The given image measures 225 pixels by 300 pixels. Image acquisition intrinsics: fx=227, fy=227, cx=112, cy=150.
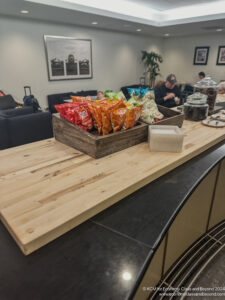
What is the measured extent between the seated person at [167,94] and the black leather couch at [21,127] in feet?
6.19

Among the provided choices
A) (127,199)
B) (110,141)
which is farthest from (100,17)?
(127,199)

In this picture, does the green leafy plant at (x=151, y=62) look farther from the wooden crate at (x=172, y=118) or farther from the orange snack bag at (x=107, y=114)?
the orange snack bag at (x=107, y=114)

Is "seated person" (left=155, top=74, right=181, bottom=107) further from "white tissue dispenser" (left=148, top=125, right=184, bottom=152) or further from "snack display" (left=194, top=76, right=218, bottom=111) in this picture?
"white tissue dispenser" (left=148, top=125, right=184, bottom=152)

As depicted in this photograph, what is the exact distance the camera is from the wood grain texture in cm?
66

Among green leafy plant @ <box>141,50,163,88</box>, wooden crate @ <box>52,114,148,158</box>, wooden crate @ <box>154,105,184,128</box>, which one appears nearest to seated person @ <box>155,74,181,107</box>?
wooden crate @ <box>154,105,184,128</box>

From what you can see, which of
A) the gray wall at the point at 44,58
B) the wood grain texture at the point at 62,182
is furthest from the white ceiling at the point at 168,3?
the wood grain texture at the point at 62,182

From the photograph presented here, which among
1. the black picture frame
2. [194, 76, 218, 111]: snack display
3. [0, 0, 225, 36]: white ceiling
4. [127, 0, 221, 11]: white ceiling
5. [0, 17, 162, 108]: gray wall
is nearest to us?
[194, 76, 218, 111]: snack display

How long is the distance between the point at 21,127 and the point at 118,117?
2197 mm

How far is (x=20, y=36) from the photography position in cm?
482

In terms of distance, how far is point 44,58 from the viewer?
17.4 ft

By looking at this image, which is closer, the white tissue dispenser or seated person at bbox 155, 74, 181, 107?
the white tissue dispenser

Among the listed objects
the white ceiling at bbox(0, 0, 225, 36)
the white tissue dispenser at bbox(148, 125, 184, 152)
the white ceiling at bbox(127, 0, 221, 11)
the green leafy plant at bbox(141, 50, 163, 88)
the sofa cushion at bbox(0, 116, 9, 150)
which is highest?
the white ceiling at bbox(127, 0, 221, 11)

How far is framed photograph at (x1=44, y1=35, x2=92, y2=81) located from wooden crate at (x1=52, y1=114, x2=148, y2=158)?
4718 millimetres

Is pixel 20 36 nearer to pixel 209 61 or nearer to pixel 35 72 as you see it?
pixel 35 72
